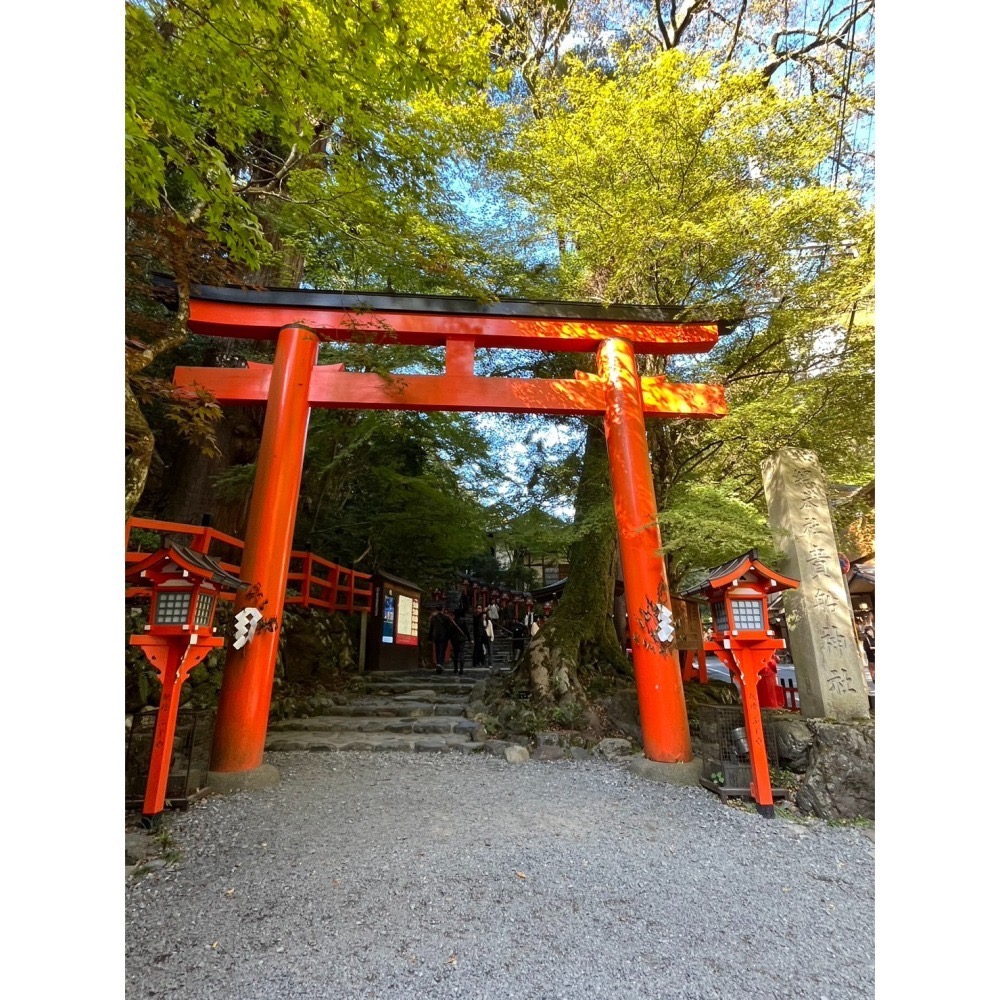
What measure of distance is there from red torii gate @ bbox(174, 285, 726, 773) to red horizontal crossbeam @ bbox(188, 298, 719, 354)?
0.01m

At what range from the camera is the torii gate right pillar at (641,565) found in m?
5.28

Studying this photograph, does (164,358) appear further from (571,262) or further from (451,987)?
(451,987)

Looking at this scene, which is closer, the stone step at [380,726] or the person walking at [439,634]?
the stone step at [380,726]

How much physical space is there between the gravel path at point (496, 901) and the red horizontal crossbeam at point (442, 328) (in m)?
4.71

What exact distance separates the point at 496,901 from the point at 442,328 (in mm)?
5335

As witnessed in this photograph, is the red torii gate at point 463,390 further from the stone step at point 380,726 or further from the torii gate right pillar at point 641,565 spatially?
the stone step at point 380,726

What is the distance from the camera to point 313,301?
594 cm

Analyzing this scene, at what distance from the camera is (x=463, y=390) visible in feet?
19.7

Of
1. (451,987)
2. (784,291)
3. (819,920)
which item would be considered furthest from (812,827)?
(784,291)

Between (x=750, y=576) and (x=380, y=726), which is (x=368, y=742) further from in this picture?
(x=750, y=576)

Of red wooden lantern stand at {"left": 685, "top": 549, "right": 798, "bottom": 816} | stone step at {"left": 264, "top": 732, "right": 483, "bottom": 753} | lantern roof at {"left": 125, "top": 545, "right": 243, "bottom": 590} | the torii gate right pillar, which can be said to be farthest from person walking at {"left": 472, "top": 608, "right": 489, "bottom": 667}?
lantern roof at {"left": 125, "top": 545, "right": 243, "bottom": 590}

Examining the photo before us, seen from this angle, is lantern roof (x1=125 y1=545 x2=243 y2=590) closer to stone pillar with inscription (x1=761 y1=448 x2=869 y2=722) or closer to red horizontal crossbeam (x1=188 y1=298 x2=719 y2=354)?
red horizontal crossbeam (x1=188 y1=298 x2=719 y2=354)

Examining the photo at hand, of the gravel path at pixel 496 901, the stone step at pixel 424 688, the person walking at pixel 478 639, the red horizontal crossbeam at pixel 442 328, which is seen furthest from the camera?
the person walking at pixel 478 639

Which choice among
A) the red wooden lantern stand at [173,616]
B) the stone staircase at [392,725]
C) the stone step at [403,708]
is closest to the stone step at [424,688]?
the stone staircase at [392,725]
